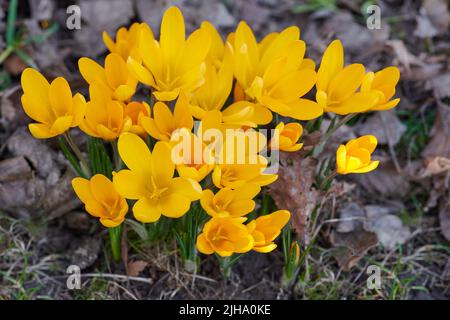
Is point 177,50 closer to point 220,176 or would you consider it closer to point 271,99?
point 271,99

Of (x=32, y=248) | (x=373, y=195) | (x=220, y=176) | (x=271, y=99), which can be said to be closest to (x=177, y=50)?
(x=271, y=99)

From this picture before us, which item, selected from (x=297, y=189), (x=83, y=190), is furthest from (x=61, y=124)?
(x=297, y=189)

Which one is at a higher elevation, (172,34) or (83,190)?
(172,34)

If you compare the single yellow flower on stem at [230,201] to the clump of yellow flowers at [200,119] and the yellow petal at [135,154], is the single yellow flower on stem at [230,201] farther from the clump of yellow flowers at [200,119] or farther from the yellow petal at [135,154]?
the yellow petal at [135,154]

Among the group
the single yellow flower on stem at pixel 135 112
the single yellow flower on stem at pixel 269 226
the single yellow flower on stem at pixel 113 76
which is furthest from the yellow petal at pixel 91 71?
the single yellow flower on stem at pixel 269 226

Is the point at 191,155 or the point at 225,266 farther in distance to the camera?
the point at 225,266

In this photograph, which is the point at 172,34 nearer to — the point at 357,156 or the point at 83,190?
the point at 83,190
